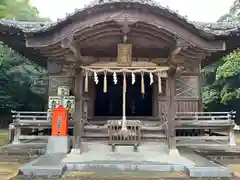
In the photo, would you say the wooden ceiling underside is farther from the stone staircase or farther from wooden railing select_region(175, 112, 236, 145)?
wooden railing select_region(175, 112, 236, 145)

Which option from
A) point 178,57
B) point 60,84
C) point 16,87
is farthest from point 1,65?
point 178,57

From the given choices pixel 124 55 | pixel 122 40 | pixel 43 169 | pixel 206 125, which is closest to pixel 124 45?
pixel 122 40

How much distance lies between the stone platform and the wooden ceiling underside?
280 cm

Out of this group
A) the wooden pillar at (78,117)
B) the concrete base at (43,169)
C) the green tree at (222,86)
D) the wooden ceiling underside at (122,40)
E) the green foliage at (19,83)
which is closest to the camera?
the concrete base at (43,169)

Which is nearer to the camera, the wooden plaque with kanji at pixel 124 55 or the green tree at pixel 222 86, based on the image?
the wooden plaque with kanji at pixel 124 55

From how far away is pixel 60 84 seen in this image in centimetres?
1227

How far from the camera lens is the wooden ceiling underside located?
23.9 ft

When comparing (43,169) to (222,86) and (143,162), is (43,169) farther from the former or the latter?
(222,86)

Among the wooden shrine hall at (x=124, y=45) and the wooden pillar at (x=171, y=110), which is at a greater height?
the wooden shrine hall at (x=124, y=45)

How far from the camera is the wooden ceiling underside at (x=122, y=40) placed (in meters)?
7.29

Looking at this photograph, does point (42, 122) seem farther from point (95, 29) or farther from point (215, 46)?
point (215, 46)

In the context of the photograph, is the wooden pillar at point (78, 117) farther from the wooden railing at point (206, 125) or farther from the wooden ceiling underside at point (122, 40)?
the wooden railing at point (206, 125)

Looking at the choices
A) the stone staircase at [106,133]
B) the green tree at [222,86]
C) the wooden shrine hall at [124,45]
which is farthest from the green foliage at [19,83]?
the stone staircase at [106,133]

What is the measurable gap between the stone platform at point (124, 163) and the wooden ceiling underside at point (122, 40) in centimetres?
280
